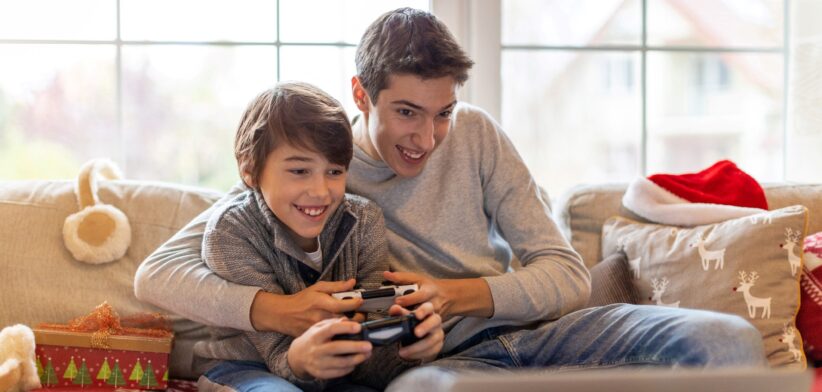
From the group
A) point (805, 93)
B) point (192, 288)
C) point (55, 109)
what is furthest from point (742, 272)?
point (55, 109)

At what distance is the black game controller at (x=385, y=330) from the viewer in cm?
148

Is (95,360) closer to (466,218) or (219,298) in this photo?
(219,298)

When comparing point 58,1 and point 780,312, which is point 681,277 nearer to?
point 780,312

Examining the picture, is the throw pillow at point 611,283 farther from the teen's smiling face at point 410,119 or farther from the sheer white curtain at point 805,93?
the sheer white curtain at point 805,93

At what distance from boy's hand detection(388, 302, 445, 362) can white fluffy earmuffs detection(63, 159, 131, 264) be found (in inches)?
29.7

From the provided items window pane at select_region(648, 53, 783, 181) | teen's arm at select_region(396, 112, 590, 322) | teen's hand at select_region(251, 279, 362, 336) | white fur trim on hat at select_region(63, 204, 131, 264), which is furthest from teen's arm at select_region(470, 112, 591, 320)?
window pane at select_region(648, 53, 783, 181)

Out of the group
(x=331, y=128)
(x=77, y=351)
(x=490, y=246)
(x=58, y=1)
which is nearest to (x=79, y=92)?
(x=58, y=1)

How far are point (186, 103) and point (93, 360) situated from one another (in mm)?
871

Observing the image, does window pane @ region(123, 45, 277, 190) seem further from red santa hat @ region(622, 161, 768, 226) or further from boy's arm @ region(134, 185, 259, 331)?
red santa hat @ region(622, 161, 768, 226)

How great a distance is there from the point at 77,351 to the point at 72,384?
0.07 m

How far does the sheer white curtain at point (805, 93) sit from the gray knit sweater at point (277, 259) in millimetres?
1477

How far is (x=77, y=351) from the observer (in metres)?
1.79

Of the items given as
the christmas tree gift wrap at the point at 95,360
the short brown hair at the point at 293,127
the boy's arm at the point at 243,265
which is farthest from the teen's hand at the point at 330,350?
the christmas tree gift wrap at the point at 95,360

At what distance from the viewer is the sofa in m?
1.94
